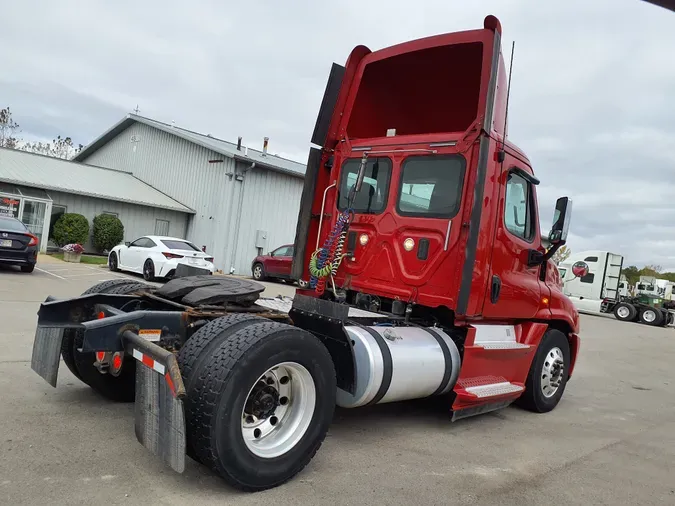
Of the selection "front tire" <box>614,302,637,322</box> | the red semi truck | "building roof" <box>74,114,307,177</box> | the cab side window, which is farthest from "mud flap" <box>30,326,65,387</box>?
"front tire" <box>614,302,637,322</box>

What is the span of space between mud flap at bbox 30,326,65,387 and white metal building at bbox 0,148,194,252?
19.0m

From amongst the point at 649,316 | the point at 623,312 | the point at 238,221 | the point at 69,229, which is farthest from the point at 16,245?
the point at 649,316

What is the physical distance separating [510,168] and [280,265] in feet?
49.0

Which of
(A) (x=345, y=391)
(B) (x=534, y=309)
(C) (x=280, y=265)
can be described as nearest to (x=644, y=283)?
(C) (x=280, y=265)

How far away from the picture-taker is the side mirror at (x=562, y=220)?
5.38 meters

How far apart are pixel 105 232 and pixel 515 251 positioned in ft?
67.4

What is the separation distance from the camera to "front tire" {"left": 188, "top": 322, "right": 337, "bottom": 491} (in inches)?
119

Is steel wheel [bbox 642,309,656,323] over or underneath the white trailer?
underneath

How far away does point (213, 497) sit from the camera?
122 inches

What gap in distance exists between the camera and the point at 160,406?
3.00 meters

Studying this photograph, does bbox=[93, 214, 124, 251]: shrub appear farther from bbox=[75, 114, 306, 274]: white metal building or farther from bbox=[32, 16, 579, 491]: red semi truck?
bbox=[32, 16, 579, 491]: red semi truck

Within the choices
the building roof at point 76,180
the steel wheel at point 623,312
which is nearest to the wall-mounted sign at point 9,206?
the building roof at point 76,180

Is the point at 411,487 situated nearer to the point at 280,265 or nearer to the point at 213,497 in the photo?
the point at 213,497

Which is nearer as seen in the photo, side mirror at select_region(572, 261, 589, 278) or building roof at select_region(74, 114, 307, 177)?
building roof at select_region(74, 114, 307, 177)
